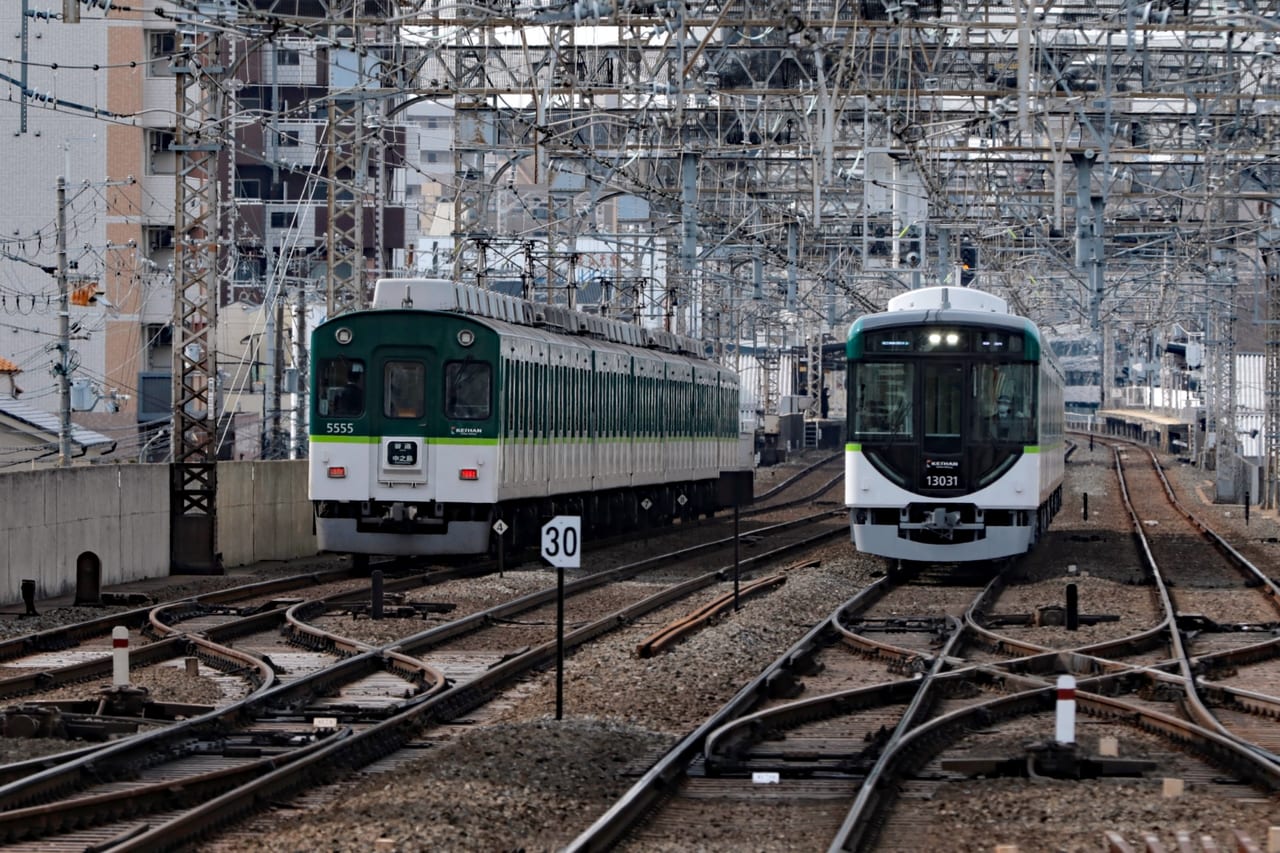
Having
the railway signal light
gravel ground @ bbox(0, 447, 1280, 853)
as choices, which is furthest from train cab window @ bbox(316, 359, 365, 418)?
the railway signal light

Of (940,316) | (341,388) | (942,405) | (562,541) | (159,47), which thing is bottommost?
(562,541)

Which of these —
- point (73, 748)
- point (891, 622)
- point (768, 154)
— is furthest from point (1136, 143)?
point (73, 748)

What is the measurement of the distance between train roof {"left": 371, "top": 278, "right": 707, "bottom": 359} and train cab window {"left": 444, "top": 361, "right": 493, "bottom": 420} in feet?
2.59

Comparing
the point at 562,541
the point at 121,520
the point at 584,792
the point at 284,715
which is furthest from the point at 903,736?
the point at 121,520

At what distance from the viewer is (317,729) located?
425 inches

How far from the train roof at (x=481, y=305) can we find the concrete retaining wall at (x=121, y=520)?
2.96 meters

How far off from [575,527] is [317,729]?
1835 millimetres

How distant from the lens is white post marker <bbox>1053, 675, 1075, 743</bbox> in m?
9.76

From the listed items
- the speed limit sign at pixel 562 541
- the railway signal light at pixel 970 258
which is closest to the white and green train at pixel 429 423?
the speed limit sign at pixel 562 541

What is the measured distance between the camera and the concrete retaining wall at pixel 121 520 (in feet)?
62.5

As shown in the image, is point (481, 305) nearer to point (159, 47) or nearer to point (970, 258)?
point (159, 47)

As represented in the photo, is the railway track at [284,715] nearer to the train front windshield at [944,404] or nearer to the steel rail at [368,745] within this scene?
the steel rail at [368,745]

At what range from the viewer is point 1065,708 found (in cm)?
983

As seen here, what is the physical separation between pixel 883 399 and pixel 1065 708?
11817mm
